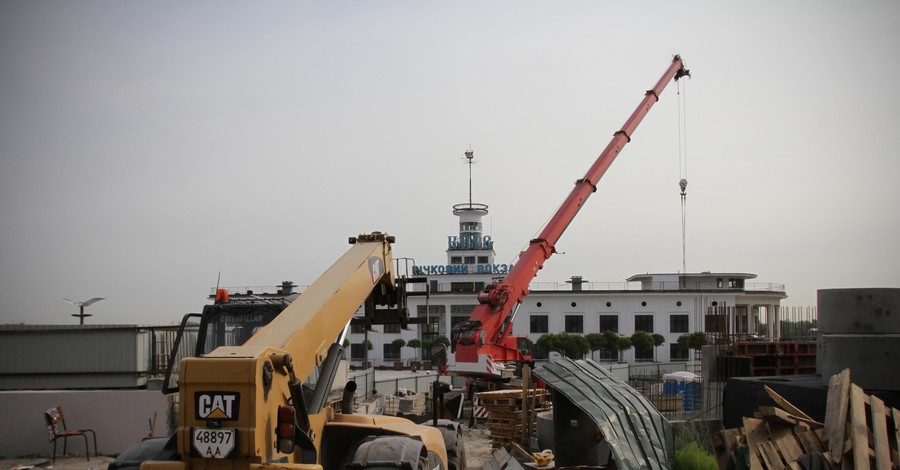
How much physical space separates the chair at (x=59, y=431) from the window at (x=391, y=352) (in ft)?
162

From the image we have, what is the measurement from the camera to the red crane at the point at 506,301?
27.3 m

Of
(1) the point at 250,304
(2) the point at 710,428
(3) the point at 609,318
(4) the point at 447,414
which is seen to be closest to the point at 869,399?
(2) the point at 710,428

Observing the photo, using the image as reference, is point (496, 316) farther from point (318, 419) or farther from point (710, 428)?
point (318, 419)

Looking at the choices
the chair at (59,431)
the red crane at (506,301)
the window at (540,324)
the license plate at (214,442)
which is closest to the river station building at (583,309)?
the window at (540,324)

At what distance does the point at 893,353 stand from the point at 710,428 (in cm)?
441

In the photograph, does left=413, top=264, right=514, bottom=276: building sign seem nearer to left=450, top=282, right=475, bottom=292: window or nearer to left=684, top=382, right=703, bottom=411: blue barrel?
left=450, top=282, right=475, bottom=292: window

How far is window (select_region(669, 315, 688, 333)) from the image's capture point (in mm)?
66250

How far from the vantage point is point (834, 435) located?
1092 centimetres

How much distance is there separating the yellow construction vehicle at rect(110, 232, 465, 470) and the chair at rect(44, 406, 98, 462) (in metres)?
10.9

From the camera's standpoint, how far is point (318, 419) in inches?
336

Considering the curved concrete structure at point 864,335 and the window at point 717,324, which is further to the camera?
the window at point 717,324

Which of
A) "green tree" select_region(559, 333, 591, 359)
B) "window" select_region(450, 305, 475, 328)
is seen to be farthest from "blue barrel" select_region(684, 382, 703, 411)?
"window" select_region(450, 305, 475, 328)

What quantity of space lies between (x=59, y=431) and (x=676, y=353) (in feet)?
176

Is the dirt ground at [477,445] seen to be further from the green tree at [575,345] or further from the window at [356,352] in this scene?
the window at [356,352]
